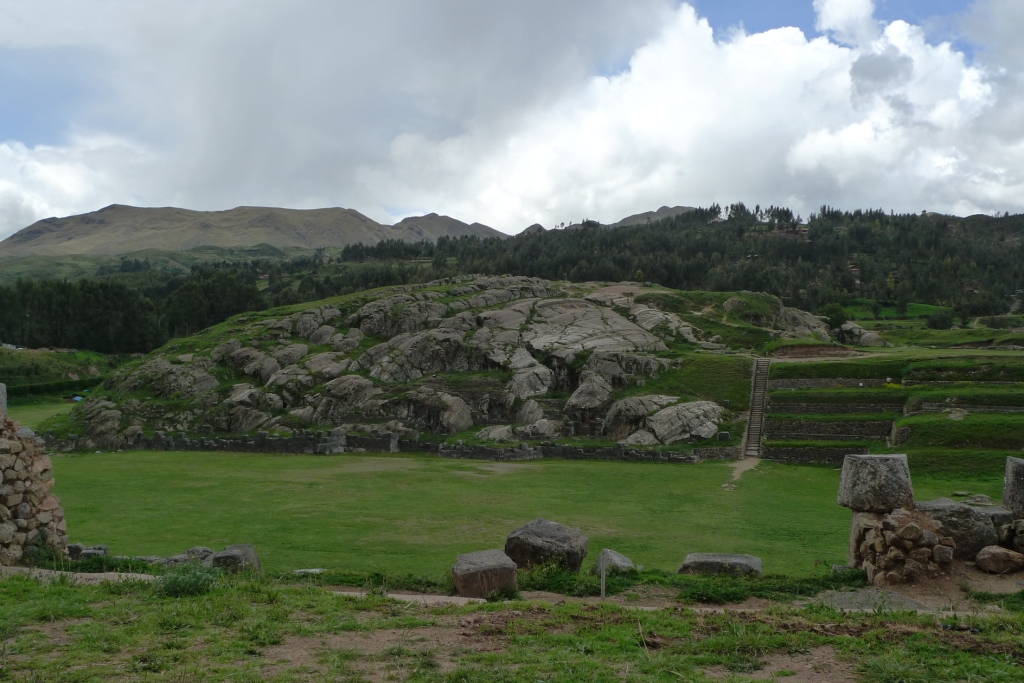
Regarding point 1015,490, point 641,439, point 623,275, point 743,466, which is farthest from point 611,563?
point 623,275

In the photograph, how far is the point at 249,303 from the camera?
107 meters

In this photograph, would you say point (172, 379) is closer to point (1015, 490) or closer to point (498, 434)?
point (498, 434)

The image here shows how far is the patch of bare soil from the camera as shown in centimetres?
754

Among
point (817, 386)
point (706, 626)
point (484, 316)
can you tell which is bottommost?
point (706, 626)

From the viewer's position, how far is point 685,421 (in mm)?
46062

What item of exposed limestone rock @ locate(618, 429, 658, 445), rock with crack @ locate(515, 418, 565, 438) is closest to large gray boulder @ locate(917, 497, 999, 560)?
exposed limestone rock @ locate(618, 429, 658, 445)

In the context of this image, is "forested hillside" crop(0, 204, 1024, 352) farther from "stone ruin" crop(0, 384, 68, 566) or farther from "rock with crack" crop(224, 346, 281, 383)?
"stone ruin" crop(0, 384, 68, 566)

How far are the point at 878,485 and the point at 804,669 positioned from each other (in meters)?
7.13

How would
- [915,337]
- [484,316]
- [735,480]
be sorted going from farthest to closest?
1. [915,337]
2. [484,316]
3. [735,480]

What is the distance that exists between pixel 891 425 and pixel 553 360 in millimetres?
26756

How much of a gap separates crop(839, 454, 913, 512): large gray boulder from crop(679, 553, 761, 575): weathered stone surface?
2403 mm

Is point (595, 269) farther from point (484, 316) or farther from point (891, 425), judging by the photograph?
point (891, 425)

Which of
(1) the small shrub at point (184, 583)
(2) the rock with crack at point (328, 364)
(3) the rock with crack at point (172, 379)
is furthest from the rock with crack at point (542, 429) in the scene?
(1) the small shrub at point (184, 583)

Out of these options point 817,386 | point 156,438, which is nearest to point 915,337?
point 817,386
